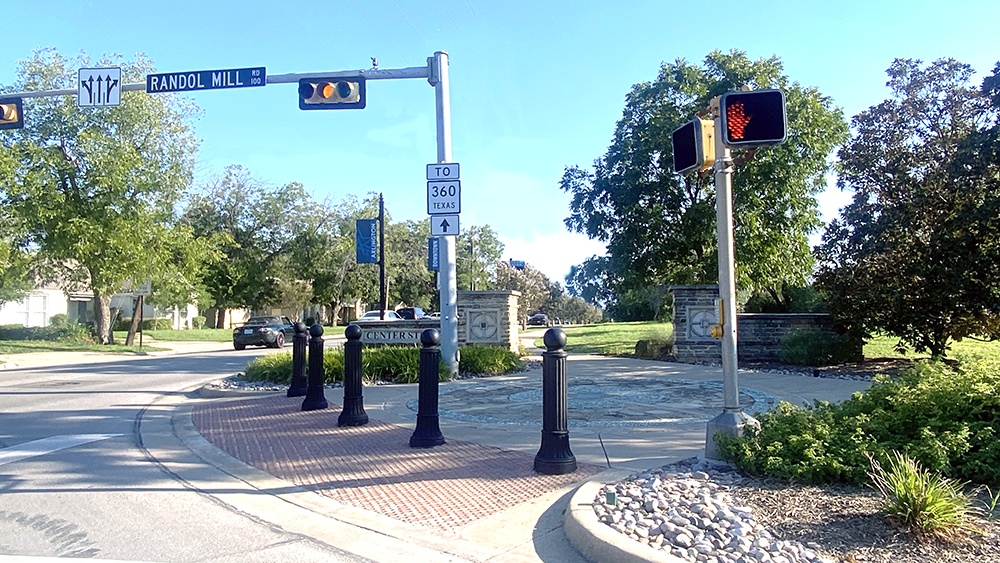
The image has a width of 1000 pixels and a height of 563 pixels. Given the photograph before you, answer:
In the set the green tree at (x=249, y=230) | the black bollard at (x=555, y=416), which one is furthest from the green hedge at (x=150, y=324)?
the black bollard at (x=555, y=416)

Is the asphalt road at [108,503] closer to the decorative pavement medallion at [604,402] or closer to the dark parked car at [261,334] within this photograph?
the decorative pavement medallion at [604,402]

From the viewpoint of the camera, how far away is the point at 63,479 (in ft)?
21.4

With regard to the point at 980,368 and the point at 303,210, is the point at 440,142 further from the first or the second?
the point at 303,210

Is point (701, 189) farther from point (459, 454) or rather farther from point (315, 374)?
point (459, 454)

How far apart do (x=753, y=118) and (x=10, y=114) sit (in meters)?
13.8

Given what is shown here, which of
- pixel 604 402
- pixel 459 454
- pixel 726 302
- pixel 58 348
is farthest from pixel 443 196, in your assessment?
pixel 58 348

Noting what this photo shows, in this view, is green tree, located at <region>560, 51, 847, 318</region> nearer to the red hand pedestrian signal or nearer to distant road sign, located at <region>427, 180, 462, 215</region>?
distant road sign, located at <region>427, 180, 462, 215</region>

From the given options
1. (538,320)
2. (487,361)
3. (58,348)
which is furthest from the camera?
(538,320)

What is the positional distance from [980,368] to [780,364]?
1025cm

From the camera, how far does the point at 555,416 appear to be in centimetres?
610

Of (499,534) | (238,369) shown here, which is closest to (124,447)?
(499,534)

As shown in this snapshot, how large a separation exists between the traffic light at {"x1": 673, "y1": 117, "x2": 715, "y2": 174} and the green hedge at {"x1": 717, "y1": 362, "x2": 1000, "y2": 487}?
2.23 metres

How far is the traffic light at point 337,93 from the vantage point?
42.0ft

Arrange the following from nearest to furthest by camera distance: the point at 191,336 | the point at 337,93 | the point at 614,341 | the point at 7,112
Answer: the point at 337,93
the point at 7,112
the point at 614,341
the point at 191,336
